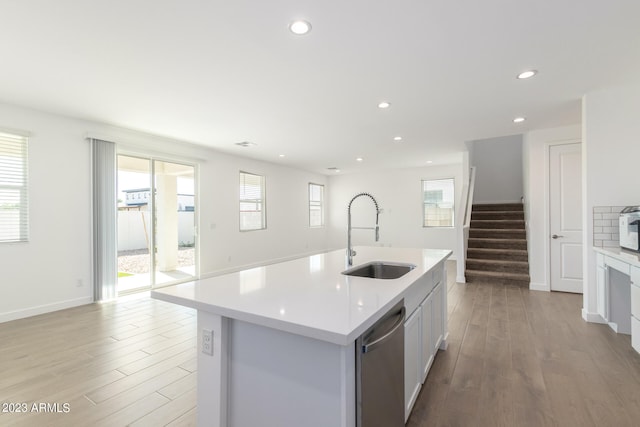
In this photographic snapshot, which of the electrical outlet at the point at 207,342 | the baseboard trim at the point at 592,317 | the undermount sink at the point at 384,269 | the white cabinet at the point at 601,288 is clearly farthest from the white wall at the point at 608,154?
the electrical outlet at the point at 207,342

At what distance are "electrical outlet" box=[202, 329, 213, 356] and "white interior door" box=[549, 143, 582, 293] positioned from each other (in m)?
5.22

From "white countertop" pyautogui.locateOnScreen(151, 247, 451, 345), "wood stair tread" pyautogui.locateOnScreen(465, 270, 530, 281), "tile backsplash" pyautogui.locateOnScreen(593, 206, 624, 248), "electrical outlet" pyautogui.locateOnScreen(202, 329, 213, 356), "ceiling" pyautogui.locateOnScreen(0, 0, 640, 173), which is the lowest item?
"wood stair tread" pyautogui.locateOnScreen(465, 270, 530, 281)

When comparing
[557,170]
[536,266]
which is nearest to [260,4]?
[557,170]

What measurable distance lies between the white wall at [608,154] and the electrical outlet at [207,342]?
4.17m

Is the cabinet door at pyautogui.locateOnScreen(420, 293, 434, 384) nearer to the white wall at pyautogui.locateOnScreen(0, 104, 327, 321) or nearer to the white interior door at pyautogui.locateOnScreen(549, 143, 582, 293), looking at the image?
the white interior door at pyautogui.locateOnScreen(549, 143, 582, 293)

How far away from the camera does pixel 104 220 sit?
166 inches

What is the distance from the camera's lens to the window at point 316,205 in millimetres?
9305

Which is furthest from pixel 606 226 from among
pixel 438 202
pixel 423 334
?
pixel 438 202

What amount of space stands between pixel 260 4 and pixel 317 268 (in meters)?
1.82

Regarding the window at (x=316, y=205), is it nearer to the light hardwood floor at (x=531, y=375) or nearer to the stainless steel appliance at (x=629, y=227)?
the light hardwood floor at (x=531, y=375)

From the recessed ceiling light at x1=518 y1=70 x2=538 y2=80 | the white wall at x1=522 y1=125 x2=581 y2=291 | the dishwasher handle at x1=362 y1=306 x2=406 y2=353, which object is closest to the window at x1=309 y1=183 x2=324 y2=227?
the white wall at x1=522 y1=125 x2=581 y2=291

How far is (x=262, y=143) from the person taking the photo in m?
5.40

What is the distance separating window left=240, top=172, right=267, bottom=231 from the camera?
22.3ft

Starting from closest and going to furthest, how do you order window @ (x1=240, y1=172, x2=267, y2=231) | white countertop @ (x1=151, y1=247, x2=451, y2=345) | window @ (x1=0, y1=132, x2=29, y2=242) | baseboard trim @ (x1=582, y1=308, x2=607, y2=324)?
white countertop @ (x1=151, y1=247, x2=451, y2=345)
baseboard trim @ (x1=582, y1=308, x2=607, y2=324)
window @ (x1=0, y1=132, x2=29, y2=242)
window @ (x1=240, y1=172, x2=267, y2=231)
